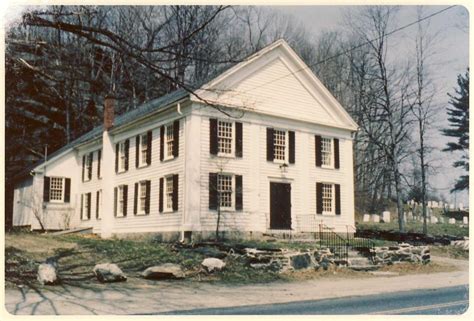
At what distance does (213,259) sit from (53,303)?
5571 millimetres

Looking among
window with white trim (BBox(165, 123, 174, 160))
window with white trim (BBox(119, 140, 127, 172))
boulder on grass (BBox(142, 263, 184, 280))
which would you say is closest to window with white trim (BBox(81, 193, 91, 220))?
window with white trim (BBox(119, 140, 127, 172))

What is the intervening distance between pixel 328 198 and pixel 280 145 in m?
3.37

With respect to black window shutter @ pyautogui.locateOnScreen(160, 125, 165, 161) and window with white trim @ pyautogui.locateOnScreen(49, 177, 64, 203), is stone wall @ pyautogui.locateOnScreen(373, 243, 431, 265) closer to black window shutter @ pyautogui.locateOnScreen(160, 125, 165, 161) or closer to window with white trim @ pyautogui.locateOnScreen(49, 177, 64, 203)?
black window shutter @ pyautogui.locateOnScreen(160, 125, 165, 161)

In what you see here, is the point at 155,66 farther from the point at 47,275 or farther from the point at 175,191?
the point at 175,191

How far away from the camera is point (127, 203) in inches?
932

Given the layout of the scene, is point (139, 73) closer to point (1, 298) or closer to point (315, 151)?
point (1, 298)

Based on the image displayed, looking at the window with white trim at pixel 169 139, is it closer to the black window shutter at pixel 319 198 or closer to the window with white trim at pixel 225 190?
the window with white trim at pixel 225 190

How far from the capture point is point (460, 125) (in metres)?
11.3

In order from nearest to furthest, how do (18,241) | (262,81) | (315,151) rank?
(18,241) → (262,81) → (315,151)

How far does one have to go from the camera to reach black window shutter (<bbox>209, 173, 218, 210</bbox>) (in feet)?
64.6

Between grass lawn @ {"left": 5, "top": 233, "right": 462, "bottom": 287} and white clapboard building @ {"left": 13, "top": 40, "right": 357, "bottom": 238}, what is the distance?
8.70 feet

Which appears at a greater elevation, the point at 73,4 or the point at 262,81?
the point at 262,81

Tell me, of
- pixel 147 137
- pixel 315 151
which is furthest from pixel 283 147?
pixel 147 137

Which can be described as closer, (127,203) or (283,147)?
(283,147)
